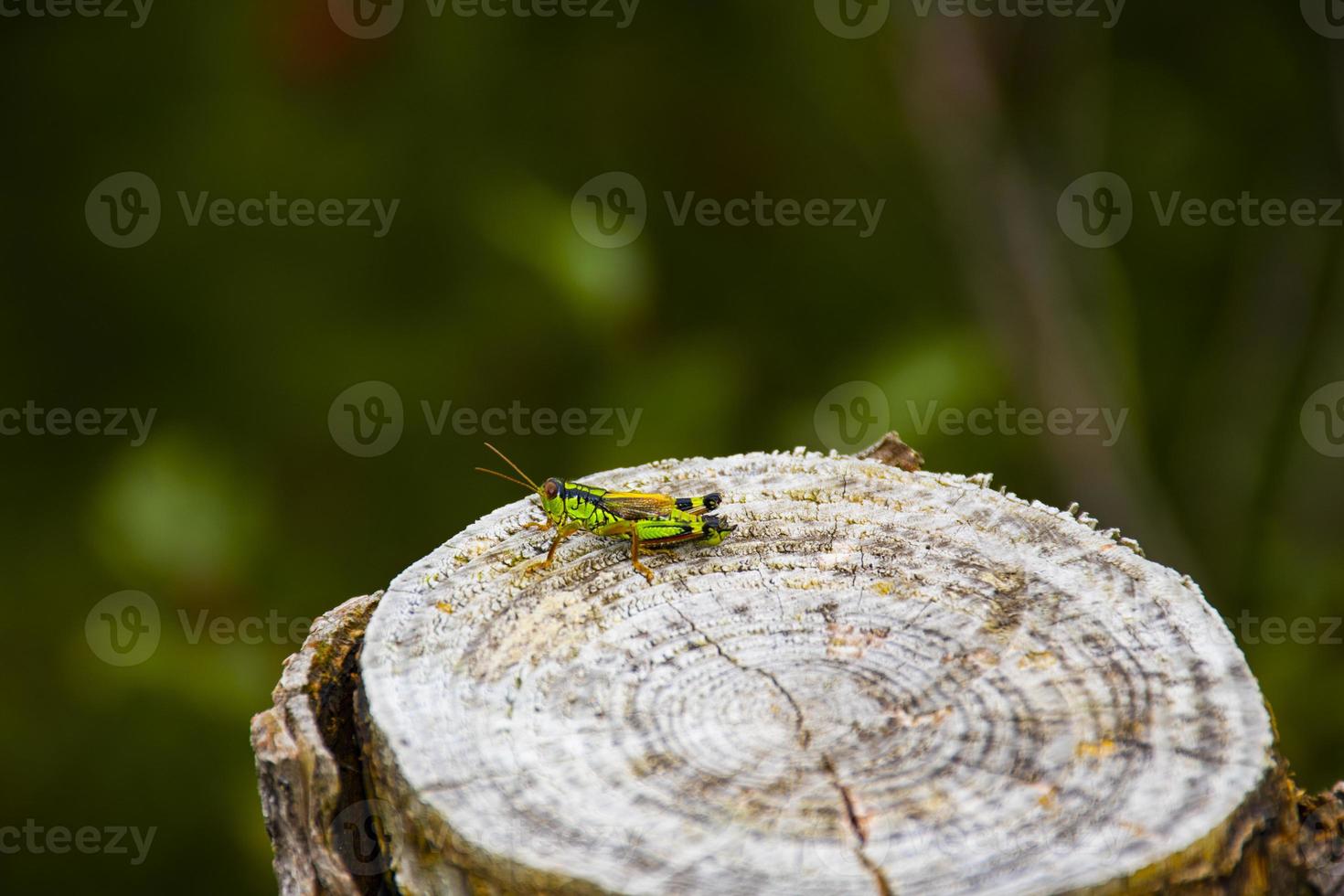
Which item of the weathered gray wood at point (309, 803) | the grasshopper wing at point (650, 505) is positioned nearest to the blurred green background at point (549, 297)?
the grasshopper wing at point (650, 505)

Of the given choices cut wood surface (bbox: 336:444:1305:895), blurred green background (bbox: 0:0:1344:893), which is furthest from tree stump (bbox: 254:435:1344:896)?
blurred green background (bbox: 0:0:1344:893)

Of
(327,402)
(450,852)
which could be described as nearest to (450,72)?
(327,402)

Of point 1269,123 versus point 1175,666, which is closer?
point 1175,666

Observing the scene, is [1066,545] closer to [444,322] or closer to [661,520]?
[661,520]

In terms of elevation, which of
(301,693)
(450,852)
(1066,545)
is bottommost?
(450,852)

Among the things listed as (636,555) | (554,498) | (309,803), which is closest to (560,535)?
(554,498)

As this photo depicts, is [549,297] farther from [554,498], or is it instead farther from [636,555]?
[636,555]

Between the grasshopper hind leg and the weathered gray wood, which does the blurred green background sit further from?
the weathered gray wood
